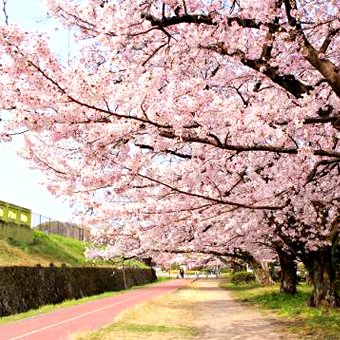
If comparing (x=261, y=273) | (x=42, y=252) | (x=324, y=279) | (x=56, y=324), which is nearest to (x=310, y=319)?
(x=324, y=279)

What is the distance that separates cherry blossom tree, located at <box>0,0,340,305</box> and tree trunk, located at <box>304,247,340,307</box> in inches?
299

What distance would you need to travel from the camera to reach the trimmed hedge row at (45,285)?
71.8 ft

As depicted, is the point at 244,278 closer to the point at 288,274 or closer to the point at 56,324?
the point at 288,274

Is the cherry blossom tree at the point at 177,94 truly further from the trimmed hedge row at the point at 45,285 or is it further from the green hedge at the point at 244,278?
the green hedge at the point at 244,278

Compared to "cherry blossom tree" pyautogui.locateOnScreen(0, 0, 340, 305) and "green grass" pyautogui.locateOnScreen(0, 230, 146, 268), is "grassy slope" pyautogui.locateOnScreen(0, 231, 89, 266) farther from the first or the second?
"cherry blossom tree" pyautogui.locateOnScreen(0, 0, 340, 305)

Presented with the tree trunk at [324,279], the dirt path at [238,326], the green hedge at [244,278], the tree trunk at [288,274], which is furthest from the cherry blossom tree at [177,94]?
the green hedge at [244,278]

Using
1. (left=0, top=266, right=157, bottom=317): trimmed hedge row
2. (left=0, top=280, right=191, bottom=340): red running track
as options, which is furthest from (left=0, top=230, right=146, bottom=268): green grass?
(left=0, top=280, right=191, bottom=340): red running track

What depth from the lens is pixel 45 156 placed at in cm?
964

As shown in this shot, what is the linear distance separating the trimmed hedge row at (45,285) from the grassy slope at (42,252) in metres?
3.16

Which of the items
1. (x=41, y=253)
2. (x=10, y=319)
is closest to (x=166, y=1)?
(x=10, y=319)

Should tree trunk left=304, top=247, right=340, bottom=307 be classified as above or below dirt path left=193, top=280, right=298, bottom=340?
above

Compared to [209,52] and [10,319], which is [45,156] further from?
[10,319]

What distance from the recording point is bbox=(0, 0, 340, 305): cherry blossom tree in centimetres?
617

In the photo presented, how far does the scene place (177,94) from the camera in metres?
7.26
